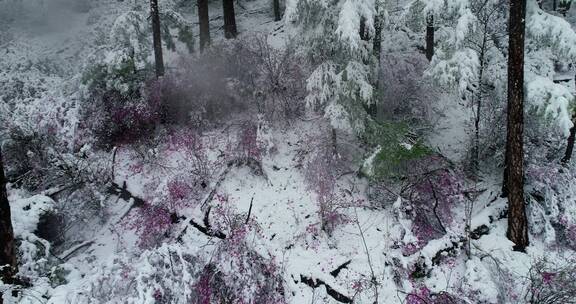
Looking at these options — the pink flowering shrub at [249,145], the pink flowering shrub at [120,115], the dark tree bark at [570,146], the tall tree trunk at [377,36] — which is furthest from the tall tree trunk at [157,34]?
the dark tree bark at [570,146]

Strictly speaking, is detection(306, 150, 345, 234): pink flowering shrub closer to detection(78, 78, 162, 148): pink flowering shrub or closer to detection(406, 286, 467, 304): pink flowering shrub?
detection(406, 286, 467, 304): pink flowering shrub

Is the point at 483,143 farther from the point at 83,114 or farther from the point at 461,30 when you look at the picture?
the point at 83,114

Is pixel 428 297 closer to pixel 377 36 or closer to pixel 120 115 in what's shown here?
pixel 377 36

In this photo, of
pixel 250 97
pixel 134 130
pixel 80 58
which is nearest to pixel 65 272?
pixel 134 130

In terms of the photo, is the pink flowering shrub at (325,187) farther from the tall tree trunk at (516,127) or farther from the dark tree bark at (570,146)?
the dark tree bark at (570,146)

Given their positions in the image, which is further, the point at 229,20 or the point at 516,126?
the point at 229,20

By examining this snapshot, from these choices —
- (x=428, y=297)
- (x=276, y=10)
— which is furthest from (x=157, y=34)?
(x=428, y=297)

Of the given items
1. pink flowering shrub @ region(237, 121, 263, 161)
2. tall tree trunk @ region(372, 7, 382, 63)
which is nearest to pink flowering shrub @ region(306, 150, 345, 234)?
pink flowering shrub @ region(237, 121, 263, 161)
